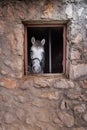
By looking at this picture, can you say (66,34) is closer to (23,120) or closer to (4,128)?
(23,120)

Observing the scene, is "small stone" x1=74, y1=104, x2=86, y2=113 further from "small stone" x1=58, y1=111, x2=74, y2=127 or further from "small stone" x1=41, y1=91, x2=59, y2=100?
"small stone" x1=41, y1=91, x2=59, y2=100

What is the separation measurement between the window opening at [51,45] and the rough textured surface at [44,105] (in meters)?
0.22

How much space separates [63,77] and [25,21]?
69 cm

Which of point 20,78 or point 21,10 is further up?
point 21,10

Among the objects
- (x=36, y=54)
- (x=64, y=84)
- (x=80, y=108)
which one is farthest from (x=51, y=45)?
(x=80, y=108)

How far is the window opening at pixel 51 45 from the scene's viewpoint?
8.65 ft

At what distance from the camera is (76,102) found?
8.11 feet

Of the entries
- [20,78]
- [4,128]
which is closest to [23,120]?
[4,128]

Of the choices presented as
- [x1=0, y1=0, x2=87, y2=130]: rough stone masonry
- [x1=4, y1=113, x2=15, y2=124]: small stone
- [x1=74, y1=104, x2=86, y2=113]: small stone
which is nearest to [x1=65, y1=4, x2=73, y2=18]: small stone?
[x1=0, y1=0, x2=87, y2=130]: rough stone masonry

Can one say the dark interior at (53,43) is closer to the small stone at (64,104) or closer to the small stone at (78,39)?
the small stone at (78,39)

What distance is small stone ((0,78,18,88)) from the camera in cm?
249

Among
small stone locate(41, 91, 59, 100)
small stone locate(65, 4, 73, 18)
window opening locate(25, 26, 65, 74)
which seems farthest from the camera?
window opening locate(25, 26, 65, 74)

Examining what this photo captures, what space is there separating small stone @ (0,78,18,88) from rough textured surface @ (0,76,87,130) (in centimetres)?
1

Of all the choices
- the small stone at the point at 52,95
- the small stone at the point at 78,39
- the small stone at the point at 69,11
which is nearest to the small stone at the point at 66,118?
the small stone at the point at 52,95
